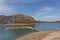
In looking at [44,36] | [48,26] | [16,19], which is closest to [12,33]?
[16,19]

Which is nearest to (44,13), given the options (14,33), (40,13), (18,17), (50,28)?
(40,13)

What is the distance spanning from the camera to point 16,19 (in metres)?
4.20

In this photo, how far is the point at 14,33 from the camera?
13.6ft

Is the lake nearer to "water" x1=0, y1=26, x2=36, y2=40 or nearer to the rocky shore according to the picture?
"water" x1=0, y1=26, x2=36, y2=40

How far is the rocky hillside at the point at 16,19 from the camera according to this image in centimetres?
412

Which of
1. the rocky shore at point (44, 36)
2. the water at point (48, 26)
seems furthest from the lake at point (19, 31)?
the rocky shore at point (44, 36)

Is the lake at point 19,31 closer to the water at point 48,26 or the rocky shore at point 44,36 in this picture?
the water at point 48,26

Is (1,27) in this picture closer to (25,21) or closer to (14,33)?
(14,33)

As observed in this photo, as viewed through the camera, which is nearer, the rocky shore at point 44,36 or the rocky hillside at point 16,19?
the rocky shore at point 44,36

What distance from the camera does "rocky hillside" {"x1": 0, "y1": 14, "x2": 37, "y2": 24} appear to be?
13.5 ft

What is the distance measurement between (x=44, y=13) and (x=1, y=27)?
125 cm

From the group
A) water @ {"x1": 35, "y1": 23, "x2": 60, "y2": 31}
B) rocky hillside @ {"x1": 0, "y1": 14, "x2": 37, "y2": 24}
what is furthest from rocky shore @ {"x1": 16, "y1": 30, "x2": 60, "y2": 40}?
rocky hillside @ {"x1": 0, "y1": 14, "x2": 37, "y2": 24}

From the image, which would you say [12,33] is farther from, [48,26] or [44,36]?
[48,26]

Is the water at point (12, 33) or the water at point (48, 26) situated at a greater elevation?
the water at point (48, 26)
